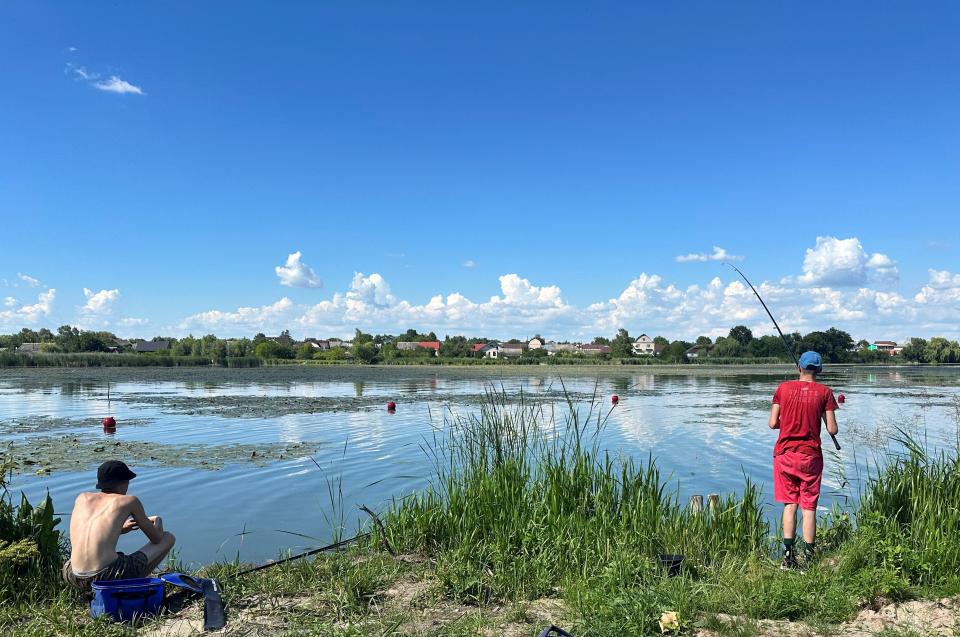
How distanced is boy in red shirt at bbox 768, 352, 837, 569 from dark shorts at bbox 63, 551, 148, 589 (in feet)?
18.5

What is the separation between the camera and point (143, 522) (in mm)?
5723

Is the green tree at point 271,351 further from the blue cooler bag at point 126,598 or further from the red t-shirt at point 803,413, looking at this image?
the red t-shirt at point 803,413

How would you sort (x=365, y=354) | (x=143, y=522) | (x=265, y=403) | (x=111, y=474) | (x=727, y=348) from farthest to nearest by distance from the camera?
(x=727, y=348), (x=365, y=354), (x=265, y=403), (x=143, y=522), (x=111, y=474)

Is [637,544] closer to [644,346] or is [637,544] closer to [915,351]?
[915,351]

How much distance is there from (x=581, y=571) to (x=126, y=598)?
3688 mm

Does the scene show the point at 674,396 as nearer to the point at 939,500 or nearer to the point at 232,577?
the point at 939,500

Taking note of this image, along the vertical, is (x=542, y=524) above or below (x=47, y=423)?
above

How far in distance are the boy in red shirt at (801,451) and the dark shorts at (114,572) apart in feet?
18.5

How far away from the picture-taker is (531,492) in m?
7.57

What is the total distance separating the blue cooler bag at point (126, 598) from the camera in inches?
198

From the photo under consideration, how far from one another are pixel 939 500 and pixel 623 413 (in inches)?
735

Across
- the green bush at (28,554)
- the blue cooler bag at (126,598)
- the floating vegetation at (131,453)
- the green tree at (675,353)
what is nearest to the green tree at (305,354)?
the green tree at (675,353)

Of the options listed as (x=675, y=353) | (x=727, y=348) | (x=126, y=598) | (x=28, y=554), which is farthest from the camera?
(x=727, y=348)

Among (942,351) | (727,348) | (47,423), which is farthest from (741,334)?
(47,423)
